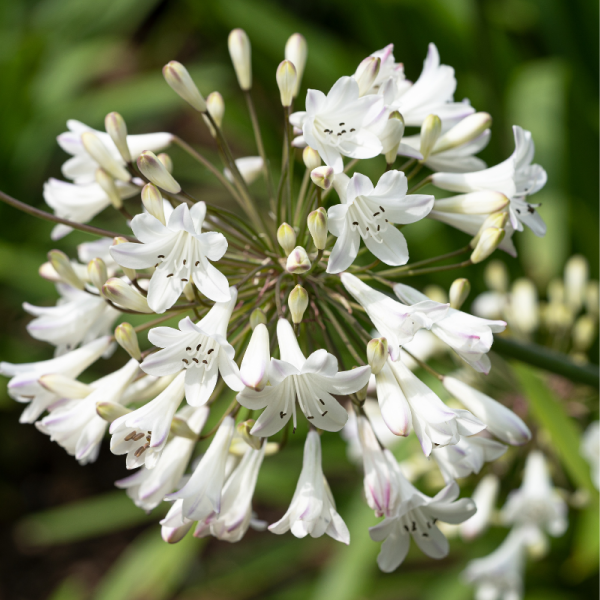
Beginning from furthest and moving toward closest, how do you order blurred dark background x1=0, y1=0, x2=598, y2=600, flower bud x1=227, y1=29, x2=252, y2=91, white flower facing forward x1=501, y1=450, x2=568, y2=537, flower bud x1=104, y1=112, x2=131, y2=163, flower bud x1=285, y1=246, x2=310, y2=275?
1. blurred dark background x1=0, y1=0, x2=598, y2=600
2. white flower facing forward x1=501, y1=450, x2=568, y2=537
3. flower bud x1=227, y1=29, x2=252, y2=91
4. flower bud x1=104, y1=112, x2=131, y2=163
5. flower bud x1=285, y1=246, x2=310, y2=275

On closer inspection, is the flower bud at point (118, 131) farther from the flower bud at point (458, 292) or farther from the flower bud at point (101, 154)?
the flower bud at point (458, 292)

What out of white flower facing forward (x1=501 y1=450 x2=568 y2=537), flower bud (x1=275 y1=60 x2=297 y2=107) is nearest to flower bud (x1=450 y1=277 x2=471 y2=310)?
flower bud (x1=275 y1=60 x2=297 y2=107)

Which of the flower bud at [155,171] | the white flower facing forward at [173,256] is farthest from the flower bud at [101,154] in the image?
the white flower facing forward at [173,256]

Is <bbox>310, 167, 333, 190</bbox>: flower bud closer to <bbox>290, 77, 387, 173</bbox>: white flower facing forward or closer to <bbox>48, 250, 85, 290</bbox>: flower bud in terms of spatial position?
<bbox>290, 77, 387, 173</bbox>: white flower facing forward

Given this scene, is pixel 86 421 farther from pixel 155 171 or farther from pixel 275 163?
pixel 275 163

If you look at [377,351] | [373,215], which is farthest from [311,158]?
[377,351]

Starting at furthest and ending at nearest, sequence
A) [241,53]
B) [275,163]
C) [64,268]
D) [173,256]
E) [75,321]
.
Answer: [275,163]
[241,53]
[75,321]
[64,268]
[173,256]
